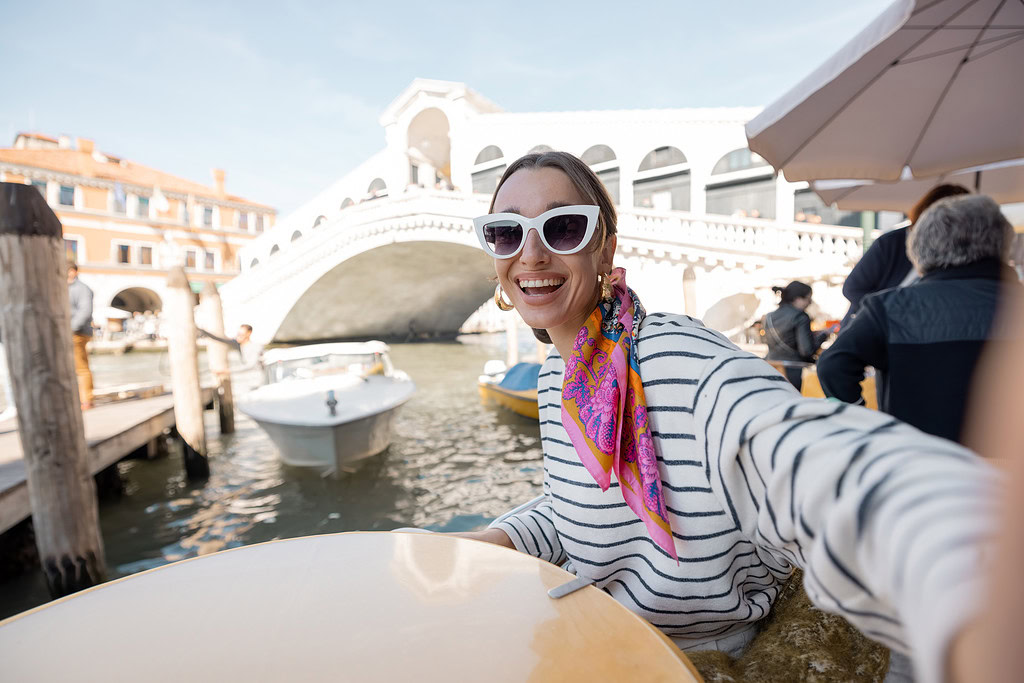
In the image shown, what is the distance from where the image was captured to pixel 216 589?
0.91m

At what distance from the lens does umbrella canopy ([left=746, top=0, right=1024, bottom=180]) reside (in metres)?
2.33

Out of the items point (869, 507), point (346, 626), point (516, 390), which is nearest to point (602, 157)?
point (516, 390)

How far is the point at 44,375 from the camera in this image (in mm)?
2916

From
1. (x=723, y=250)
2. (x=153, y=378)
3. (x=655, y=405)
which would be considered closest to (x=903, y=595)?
(x=655, y=405)

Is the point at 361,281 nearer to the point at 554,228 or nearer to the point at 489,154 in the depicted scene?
the point at 489,154

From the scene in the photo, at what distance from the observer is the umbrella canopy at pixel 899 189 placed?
3.86 meters

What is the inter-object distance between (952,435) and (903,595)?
1281 mm

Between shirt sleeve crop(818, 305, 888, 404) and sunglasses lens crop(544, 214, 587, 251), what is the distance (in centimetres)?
90

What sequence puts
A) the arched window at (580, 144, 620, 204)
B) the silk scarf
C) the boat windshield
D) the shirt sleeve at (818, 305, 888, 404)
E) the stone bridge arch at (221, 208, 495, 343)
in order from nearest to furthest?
the silk scarf → the shirt sleeve at (818, 305, 888, 404) → the boat windshield → the stone bridge arch at (221, 208, 495, 343) → the arched window at (580, 144, 620, 204)

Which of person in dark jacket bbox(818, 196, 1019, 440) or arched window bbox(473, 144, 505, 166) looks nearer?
person in dark jacket bbox(818, 196, 1019, 440)

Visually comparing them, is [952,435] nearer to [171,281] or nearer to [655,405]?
[655,405]

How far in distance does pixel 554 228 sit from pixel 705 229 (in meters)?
10.5

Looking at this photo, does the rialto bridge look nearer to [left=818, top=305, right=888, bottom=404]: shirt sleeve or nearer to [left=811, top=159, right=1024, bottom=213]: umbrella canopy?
[left=818, top=305, right=888, bottom=404]: shirt sleeve

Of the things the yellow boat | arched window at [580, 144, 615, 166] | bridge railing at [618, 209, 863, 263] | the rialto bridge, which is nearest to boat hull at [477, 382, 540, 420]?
the yellow boat
